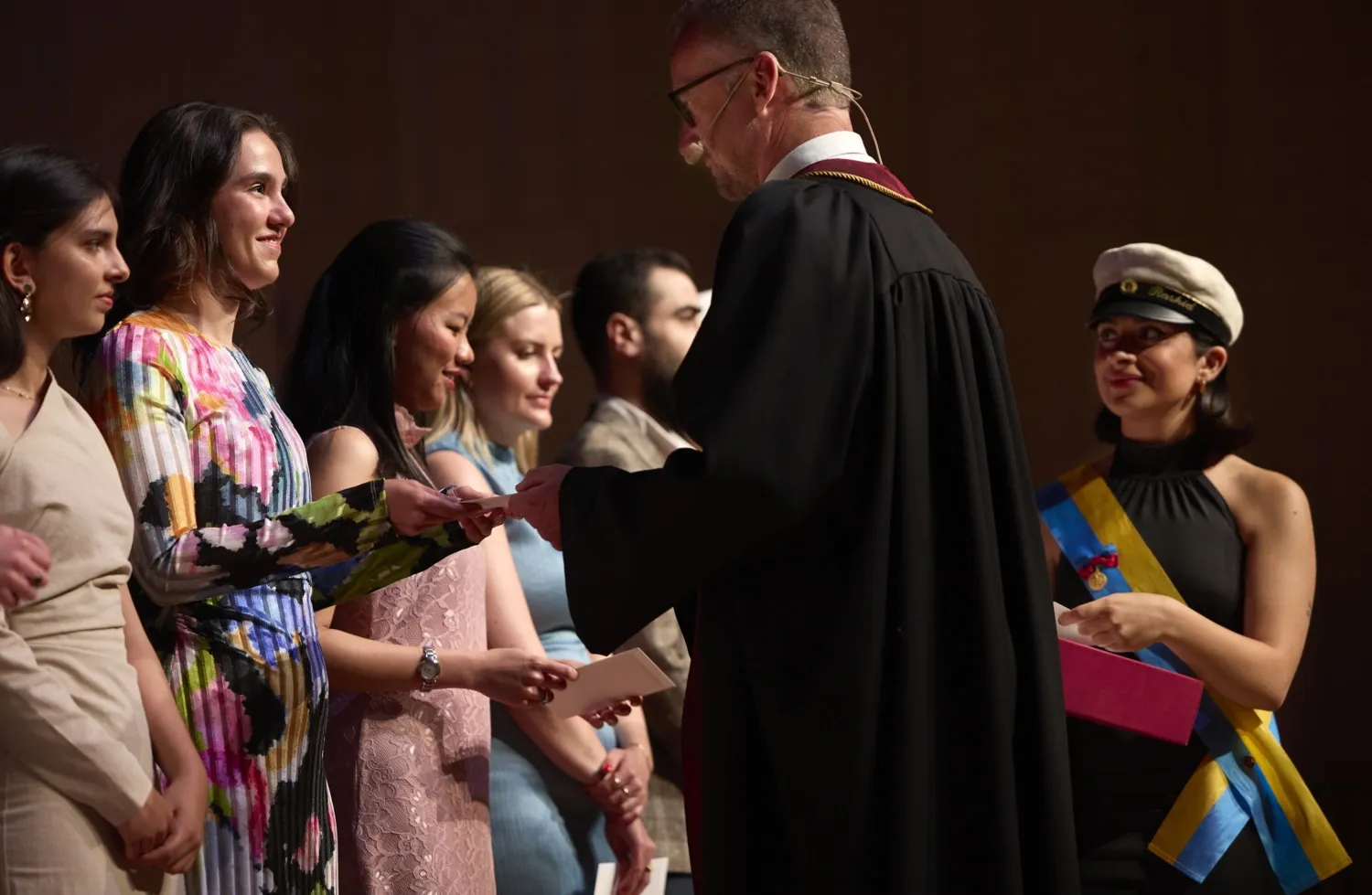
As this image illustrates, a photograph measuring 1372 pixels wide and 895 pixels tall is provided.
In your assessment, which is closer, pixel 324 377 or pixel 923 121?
pixel 324 377

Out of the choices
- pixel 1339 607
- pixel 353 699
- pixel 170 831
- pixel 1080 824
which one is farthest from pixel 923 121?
pixel 170 831

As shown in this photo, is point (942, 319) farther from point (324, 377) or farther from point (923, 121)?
point (923, 121)

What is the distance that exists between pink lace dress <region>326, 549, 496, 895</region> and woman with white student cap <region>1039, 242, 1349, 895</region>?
989 millimetres

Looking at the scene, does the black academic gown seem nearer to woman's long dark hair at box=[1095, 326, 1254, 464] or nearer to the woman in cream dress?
the woman in cream dress

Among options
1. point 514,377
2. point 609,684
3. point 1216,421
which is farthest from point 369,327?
point 1216,421

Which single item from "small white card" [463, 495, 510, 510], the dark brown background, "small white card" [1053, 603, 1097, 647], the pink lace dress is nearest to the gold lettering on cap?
"small white card" [1053, 603, 1097, 647]

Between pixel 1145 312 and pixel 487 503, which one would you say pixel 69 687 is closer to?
pixel 487 503

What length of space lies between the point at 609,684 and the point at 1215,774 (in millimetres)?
1117

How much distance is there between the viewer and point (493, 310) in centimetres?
351

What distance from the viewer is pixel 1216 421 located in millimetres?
3012

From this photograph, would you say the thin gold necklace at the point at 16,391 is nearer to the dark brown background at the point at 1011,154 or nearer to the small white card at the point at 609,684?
the small white card at the point at 609,684

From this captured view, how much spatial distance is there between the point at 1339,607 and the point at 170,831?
158 inches

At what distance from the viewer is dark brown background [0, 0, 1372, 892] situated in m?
4.89

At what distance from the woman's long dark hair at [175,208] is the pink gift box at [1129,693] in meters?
1.38
